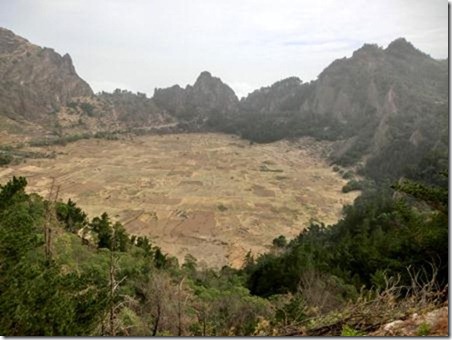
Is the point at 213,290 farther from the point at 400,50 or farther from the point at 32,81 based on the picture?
the point at 400,50

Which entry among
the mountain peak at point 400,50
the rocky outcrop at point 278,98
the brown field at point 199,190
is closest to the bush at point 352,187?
the brown field at point 199,190

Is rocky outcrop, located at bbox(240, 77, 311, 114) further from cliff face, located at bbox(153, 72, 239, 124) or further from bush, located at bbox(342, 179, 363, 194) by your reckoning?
bush, located at bbox(342, 179, 363, 194)

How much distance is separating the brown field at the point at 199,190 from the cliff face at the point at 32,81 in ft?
63.1

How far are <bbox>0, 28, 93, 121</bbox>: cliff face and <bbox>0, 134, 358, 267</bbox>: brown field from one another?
1923cm

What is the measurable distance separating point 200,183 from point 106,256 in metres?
32.4

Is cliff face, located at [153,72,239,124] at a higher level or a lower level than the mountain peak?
lower

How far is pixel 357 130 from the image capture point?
86.6 metres

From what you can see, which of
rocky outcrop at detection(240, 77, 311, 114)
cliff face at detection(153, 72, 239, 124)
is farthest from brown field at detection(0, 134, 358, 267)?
rocky outcrop at detection(240, 77, 311, 114)

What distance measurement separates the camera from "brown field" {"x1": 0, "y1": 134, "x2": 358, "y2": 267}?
3142 centimetres

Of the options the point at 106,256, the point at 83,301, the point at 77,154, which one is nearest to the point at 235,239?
the point at 106,256

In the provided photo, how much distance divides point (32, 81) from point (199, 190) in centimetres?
5941

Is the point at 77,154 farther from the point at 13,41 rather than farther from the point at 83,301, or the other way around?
the point at 83,301

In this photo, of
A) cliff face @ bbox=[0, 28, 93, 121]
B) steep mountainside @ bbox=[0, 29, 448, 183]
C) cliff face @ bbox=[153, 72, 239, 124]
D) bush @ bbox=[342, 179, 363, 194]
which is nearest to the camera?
bush @ bbox=[342, 179, 363, 194]

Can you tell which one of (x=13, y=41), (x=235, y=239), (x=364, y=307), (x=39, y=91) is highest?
(x=13, y=41)
